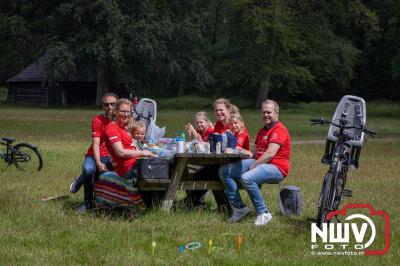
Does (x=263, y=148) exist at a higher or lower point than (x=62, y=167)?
higher

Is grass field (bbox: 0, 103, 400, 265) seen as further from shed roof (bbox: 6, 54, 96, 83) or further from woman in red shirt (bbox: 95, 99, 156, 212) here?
shed roof (bbox: 6, 54, 96, 83)

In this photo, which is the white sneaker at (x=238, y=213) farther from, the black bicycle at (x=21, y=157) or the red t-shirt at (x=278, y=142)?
the black bicycle at (x=21, y=157)

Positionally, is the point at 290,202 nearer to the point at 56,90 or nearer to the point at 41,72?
the point at 56,90

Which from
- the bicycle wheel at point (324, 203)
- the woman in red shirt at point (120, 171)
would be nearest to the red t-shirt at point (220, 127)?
the woman in red shirt at point (120, 171)

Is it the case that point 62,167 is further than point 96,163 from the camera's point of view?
Yes

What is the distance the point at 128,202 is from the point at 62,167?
234 inches

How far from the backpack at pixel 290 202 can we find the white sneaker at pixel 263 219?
0.61 meters

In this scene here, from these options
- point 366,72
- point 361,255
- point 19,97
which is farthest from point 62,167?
point 366,72

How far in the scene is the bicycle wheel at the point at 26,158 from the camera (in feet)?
45.6

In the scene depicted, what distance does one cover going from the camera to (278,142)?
27.9ft

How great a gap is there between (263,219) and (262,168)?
0.62m

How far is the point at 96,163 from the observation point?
913 centimetres

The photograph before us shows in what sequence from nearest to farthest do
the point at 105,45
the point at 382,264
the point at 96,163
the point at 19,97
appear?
the point at 382,264, the point at 96,163, the point at 105,45, the point at 19,97

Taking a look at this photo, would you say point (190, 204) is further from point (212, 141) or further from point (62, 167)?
point (62, 167)
